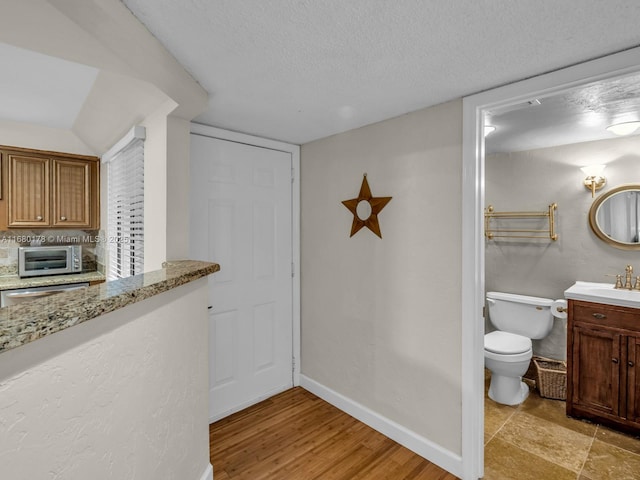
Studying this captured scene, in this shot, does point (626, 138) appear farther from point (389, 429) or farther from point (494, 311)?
point (389, 429)

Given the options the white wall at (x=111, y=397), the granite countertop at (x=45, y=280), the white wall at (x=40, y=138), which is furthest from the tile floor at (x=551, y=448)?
the white wall at (x=40, y=138)

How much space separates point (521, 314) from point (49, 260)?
4722 mm

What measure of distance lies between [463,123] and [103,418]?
6.64ft

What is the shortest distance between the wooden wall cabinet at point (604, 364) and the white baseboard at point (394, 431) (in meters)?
1.25

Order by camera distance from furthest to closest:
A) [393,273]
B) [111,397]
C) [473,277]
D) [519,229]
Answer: [519,229], [393,273], [473,277], [111,397]

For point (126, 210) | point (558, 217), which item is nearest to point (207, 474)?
point (126, 210)

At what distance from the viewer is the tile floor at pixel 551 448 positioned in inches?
74.4

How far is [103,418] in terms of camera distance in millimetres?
902

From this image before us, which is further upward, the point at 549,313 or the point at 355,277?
the point at 355,277

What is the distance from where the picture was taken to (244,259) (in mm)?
2588

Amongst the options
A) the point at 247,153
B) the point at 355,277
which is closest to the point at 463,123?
the point at 355,277

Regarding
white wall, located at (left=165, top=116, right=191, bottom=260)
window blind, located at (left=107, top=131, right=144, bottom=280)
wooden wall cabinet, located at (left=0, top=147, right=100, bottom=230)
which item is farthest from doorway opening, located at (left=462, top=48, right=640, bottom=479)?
wooden wall cabinet, located at (left=0, top=147, right=100, bottom=230)

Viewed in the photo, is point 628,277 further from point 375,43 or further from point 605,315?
point 375,43

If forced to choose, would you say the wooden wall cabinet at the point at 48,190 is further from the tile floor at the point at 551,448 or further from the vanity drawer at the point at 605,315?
the vanity drawer at the point at 605,315
